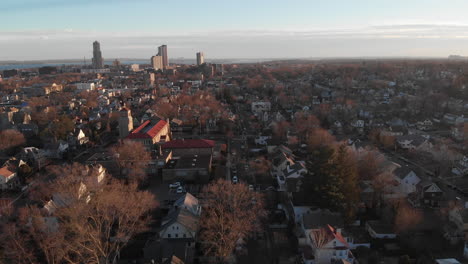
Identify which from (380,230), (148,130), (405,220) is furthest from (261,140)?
(405,220)

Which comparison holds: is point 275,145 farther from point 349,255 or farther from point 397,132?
point 349,255

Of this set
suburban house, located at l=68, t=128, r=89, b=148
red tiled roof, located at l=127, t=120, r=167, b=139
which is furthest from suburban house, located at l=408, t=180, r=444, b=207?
suburban house, located at l=68, t=128, r=89, b=148

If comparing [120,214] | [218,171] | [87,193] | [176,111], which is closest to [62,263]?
[120,214]

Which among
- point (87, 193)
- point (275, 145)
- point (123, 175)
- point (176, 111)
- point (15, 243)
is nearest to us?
point (15, 243)

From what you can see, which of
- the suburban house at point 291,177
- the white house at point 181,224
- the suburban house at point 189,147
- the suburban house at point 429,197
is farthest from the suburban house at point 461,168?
the white house at point 181,224

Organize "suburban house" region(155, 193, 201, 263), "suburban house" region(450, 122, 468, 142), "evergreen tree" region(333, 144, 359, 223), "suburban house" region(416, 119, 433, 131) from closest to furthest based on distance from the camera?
"suburban house" region(155, 193, 201, 263) < "evergreen tree" region(333, 144, 359, 223) < "suburban house" region(450, 122, 468, 142) < "suburban house" region(416, 119, 433, 131)

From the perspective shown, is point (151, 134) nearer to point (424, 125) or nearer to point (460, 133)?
point (460, 133)

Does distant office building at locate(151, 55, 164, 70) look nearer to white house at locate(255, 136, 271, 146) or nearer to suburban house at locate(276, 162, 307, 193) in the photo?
white house at locate(255, 136, 271, 146)
